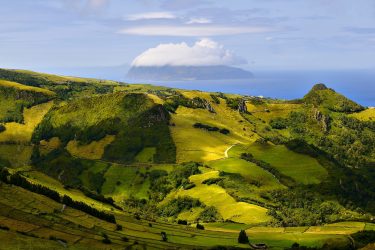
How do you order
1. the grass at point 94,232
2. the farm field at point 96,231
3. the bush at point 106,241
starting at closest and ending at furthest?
the farm field at point 96,231, the grass at point 94,232, the bush at point 106,241

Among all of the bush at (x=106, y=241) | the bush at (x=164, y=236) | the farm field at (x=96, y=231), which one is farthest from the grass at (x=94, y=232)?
the bush at (x=164, y=236)

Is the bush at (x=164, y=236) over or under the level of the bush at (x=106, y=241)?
under

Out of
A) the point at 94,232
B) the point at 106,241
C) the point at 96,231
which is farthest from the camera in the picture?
the point at 96,231

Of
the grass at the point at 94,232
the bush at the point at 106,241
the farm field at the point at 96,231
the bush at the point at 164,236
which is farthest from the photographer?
the bush at the point at 164,236

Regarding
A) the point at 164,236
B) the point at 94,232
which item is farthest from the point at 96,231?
the point at 164,236

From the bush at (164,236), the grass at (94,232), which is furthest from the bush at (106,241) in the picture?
the bush at (164,236)

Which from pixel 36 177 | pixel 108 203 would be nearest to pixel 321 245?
pixel 108 203

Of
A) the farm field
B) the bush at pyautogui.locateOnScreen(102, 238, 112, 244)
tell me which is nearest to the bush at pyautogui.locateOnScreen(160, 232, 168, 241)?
the farm field

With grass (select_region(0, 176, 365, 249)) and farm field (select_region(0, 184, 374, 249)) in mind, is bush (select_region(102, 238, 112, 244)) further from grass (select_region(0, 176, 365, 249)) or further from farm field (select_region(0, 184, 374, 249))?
grass (select_region(0, 176, 365, 249))

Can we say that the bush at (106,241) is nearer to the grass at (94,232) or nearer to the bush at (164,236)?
the grass at (94,232)

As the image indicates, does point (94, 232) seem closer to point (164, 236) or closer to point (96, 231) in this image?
point (96, 231)

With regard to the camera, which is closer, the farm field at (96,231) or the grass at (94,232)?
the farm field at (96,231)

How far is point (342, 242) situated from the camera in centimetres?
13462

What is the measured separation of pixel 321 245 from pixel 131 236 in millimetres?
50460
